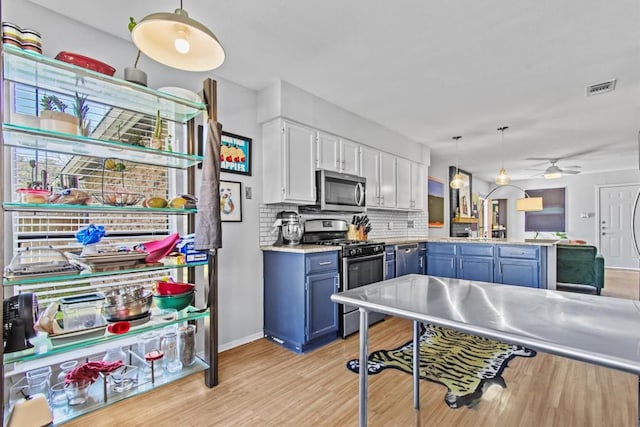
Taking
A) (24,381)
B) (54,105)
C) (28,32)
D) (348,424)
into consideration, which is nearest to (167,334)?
(24,381)

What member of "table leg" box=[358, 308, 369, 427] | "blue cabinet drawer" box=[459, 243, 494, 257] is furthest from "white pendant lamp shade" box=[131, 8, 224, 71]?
"blue cabinet drawer" box=[459, 243, 494, 257]

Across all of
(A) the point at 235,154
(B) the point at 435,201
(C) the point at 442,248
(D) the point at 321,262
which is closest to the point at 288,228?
(D) the point at 321,262

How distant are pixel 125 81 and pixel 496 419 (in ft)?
9.91

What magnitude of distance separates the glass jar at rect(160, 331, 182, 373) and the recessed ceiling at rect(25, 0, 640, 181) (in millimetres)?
2224

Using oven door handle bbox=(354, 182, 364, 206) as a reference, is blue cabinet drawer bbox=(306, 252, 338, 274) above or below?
below

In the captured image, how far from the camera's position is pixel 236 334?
116 inches

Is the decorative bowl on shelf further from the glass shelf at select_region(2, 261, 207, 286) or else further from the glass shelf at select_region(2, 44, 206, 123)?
the glass shelf at select_region(2, 44, 206, 123)

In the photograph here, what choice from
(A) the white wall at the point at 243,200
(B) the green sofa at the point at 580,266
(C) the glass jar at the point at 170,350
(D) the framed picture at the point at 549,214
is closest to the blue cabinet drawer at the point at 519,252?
(B) the green sofa at the point at 580,266

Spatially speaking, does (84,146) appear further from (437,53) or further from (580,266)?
(580,266)

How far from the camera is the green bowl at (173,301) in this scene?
6.73 feet

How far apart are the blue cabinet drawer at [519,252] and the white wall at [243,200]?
3.14m

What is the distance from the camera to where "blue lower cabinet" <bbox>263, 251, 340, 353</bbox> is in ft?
9.18

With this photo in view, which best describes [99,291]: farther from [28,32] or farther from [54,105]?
[28,32]

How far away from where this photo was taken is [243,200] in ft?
10.0
